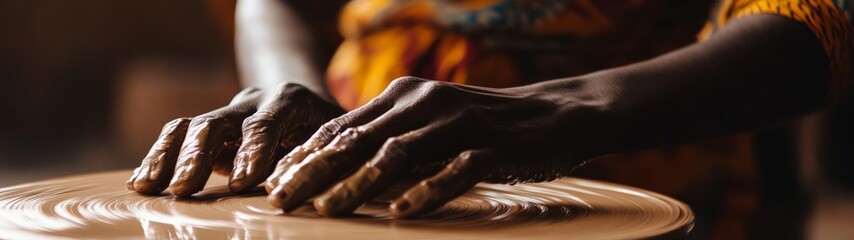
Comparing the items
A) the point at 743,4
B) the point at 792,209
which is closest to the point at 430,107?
the point at 743,4

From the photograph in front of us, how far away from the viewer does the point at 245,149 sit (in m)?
0.65

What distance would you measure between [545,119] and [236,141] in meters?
0.24

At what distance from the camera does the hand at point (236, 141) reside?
65 cm

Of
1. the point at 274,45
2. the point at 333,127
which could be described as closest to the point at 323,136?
the point at 333,127

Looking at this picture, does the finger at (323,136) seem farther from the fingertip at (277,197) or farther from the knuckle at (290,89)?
the knuckle at (290,89)

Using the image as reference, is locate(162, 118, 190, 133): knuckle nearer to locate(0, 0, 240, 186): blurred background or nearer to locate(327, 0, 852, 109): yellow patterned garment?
locate(327, 0, 852, 109): yellow patterned garment

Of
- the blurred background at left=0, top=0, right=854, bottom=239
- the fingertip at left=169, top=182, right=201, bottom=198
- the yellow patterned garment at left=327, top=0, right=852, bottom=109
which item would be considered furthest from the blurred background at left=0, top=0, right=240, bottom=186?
the fingertip at left=169, top=182, right=201, bottom=198

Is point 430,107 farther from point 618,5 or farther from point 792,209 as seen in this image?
point 792,209

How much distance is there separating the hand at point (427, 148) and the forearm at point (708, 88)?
0.03 m

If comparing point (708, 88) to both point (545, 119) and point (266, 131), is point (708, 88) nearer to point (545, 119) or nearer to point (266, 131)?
point (545, 119)

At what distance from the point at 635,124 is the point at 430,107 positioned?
20cm

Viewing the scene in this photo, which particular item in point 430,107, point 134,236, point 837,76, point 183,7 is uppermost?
point 183,7

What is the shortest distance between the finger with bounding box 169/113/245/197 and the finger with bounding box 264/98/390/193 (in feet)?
0.26

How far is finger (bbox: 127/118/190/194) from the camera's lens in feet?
2.18
